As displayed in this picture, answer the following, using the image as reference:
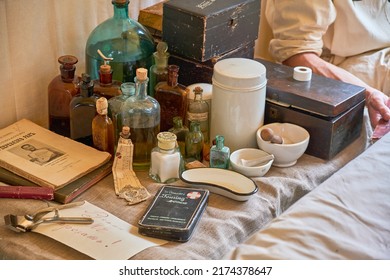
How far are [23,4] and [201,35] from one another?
1.27ft

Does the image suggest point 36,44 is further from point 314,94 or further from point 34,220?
point 314,94

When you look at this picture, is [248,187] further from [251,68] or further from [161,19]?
[161,19]

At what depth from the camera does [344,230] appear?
104 centimetres

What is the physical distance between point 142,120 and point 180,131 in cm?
10

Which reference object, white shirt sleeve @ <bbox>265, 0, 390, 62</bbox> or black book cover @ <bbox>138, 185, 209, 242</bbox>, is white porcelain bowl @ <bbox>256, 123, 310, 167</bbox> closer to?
black book cover @ <bbox>138, 185, 209, 242</bbox>

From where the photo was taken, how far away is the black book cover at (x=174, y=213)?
1.13m

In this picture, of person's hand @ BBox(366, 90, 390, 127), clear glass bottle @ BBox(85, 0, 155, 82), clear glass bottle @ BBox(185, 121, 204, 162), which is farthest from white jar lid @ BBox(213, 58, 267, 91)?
person's hand @ BBox(366, 90, 390, 127)

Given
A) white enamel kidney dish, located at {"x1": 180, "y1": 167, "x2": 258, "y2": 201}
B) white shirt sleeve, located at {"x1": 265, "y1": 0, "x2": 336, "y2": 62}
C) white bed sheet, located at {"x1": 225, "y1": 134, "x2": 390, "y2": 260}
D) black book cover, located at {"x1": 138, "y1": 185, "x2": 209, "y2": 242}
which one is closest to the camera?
white bed sheet, located at {"x1": 225, "y1": 134, "x2": 390, "y2": 260}

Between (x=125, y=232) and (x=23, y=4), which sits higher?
(x=23, y=4)

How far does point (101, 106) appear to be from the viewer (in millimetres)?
1301

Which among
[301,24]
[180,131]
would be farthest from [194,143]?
[301,24]

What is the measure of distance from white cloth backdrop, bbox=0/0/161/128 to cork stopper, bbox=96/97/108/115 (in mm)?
237

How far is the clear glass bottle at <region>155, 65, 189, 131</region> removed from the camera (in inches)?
55.7
